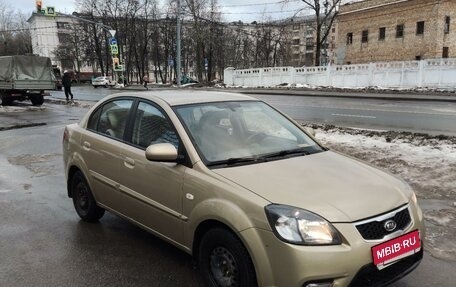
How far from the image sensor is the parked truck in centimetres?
2497

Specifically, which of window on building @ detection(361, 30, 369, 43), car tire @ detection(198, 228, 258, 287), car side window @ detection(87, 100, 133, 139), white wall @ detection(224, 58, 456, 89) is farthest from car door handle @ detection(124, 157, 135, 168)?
window on building @ detection(361, 30, 369, 43)

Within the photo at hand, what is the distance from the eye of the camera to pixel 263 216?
2.94 metres

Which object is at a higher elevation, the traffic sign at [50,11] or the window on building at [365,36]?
the traffic sign at [50,11]

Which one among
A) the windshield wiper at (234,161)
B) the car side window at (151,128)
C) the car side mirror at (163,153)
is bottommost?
the windshield wiper at (234,161)

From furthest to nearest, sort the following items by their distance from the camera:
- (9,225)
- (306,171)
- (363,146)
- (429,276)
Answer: (363,146) → (9,225) → (429,276) → (306,171)

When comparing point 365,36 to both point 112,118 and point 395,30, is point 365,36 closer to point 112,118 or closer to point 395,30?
point 395,30

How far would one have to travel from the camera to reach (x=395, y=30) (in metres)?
51.1

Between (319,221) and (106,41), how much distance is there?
76603 millimetres

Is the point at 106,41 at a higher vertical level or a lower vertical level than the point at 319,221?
higher

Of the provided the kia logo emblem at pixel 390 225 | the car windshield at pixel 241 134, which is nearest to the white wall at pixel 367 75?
the car windshield at pixel 241 134

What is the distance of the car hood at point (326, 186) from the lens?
9.74ft

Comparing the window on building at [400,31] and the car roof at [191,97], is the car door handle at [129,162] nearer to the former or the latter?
the car roof at [191,97]

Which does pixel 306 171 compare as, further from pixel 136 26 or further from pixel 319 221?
pixel 136 26

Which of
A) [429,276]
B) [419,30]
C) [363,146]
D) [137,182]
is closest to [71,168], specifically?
[137,182]
